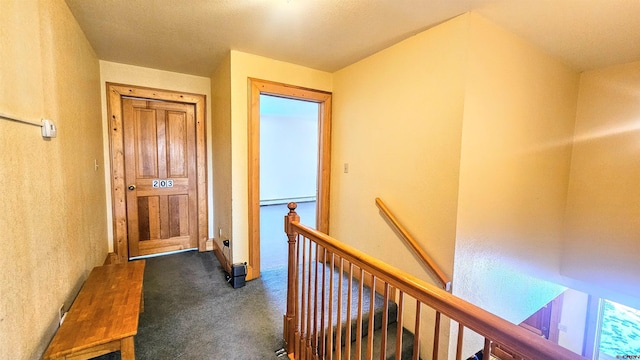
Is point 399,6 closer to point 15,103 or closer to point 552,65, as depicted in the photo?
point 552,65

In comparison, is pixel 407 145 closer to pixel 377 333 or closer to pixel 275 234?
pixel 377 333

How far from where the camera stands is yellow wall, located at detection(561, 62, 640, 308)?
105 inches

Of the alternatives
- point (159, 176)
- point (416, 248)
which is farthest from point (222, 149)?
point (416, 248)

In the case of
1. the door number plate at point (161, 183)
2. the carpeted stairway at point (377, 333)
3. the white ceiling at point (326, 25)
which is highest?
the white ceiling at point (326, 25)

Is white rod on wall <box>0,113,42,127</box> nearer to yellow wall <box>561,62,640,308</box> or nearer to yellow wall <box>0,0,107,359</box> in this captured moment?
yellow wall <box>0,0,107,359</box>

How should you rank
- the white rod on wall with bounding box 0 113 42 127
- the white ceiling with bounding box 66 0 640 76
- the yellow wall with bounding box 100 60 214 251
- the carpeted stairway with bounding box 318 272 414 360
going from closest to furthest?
the white rod on wall with bounding box 0 113 42 127
the white ceiling with bounding box 66 0 640 76
the carpeted stairway with bounding box 318 272 414 360
the yellow wall with bounding box 100 60 214 251

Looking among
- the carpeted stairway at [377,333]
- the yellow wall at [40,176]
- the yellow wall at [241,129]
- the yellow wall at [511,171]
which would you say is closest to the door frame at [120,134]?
the yellow wall at [40,176]

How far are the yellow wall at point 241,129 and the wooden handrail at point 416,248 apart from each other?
1.46 metres

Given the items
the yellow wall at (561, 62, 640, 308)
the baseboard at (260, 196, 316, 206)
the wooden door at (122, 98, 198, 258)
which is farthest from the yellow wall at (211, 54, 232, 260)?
the yellow wall at (561, 62, 640, 308)

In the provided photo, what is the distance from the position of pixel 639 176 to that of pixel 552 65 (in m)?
1.44

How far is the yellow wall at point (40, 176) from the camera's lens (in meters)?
1.06

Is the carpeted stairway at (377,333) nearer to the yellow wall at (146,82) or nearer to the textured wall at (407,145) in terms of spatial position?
the textured wall at (407,145)

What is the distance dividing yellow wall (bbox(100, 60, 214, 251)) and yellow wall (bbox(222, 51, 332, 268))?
3.63 feet

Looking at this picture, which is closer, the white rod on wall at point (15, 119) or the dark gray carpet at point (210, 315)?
the white rod on wall at point (15, 119)
